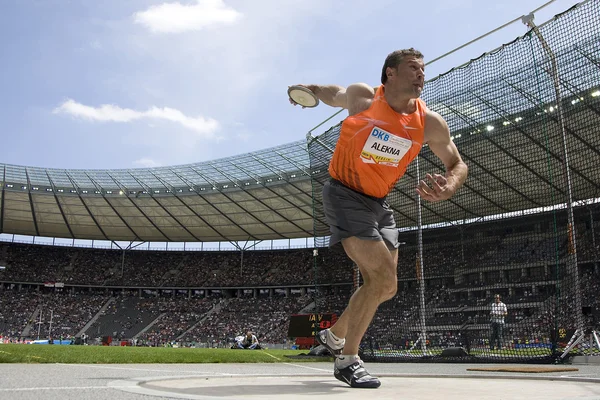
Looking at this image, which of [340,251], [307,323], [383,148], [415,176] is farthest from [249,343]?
[383,148]

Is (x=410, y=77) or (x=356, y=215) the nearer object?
(x=410, y=77)

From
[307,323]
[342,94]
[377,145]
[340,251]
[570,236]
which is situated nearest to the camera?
[377,145]

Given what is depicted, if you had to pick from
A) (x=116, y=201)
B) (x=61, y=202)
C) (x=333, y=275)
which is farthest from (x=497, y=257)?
(x=61, y=202)

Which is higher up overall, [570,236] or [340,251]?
[340,251]

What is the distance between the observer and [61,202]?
41.3 meters

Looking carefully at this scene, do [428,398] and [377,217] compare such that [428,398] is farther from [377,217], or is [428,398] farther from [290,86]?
[290,86]

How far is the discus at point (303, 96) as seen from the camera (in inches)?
165

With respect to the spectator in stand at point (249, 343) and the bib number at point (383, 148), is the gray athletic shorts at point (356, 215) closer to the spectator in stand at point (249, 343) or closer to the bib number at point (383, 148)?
the bib number at point (383, 148)

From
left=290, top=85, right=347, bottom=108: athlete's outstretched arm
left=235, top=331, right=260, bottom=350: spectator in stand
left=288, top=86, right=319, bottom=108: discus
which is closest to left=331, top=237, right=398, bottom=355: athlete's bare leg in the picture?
left=290, top=85, right=347, bottom=108: athlete's outstretched arm

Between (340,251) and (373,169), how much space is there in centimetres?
2926

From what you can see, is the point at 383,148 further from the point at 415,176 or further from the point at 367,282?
the point at 415,176

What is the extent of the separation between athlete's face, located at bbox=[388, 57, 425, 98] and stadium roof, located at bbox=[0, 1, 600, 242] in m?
7.10

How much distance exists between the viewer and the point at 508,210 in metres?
20.4

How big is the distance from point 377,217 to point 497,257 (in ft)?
45.7
